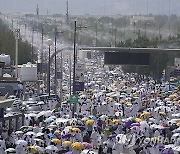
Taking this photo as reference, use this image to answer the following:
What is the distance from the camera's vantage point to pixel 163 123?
95.9 feet

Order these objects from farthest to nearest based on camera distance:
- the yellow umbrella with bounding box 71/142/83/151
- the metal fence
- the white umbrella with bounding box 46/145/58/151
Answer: the metal fence → the white umbrella with bounding box 46/145/58/151 → the yellow umbrella with bounding box 71/142/83/151

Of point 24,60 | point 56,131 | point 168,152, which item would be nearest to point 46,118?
point 56,131

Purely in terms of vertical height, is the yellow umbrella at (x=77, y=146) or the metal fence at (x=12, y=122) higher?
the yellow umbrella at (x=77, y=146)

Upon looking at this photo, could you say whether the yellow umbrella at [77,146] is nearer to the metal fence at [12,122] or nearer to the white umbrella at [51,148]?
the white umbrella at [51,148]

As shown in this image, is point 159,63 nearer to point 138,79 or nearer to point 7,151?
point 138,79

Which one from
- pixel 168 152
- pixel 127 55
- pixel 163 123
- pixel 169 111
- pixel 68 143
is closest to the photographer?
pixel 168 152

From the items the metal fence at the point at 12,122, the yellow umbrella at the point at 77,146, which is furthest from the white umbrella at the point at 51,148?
the metal fence at the point at 12,122

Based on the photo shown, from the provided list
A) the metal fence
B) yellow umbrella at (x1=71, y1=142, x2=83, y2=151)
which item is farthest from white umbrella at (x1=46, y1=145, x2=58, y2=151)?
the metal fence

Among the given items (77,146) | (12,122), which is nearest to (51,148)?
(77,146)

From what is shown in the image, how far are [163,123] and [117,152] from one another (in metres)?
6.47

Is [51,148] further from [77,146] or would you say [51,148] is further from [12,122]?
[12,122]

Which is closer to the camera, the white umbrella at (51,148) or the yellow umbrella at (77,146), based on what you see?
the yellow umbrella at (77,146)

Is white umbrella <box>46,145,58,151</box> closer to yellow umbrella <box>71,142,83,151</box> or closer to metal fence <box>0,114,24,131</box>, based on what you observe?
yellow umbrella <box>71,142,83,151</box>

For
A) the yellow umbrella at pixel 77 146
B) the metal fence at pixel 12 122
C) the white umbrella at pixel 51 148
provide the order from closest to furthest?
the yellow umbrella at pixel 77 146 → the white umbrella at pixel 51 148 → the metal fence at pixel 12 122
